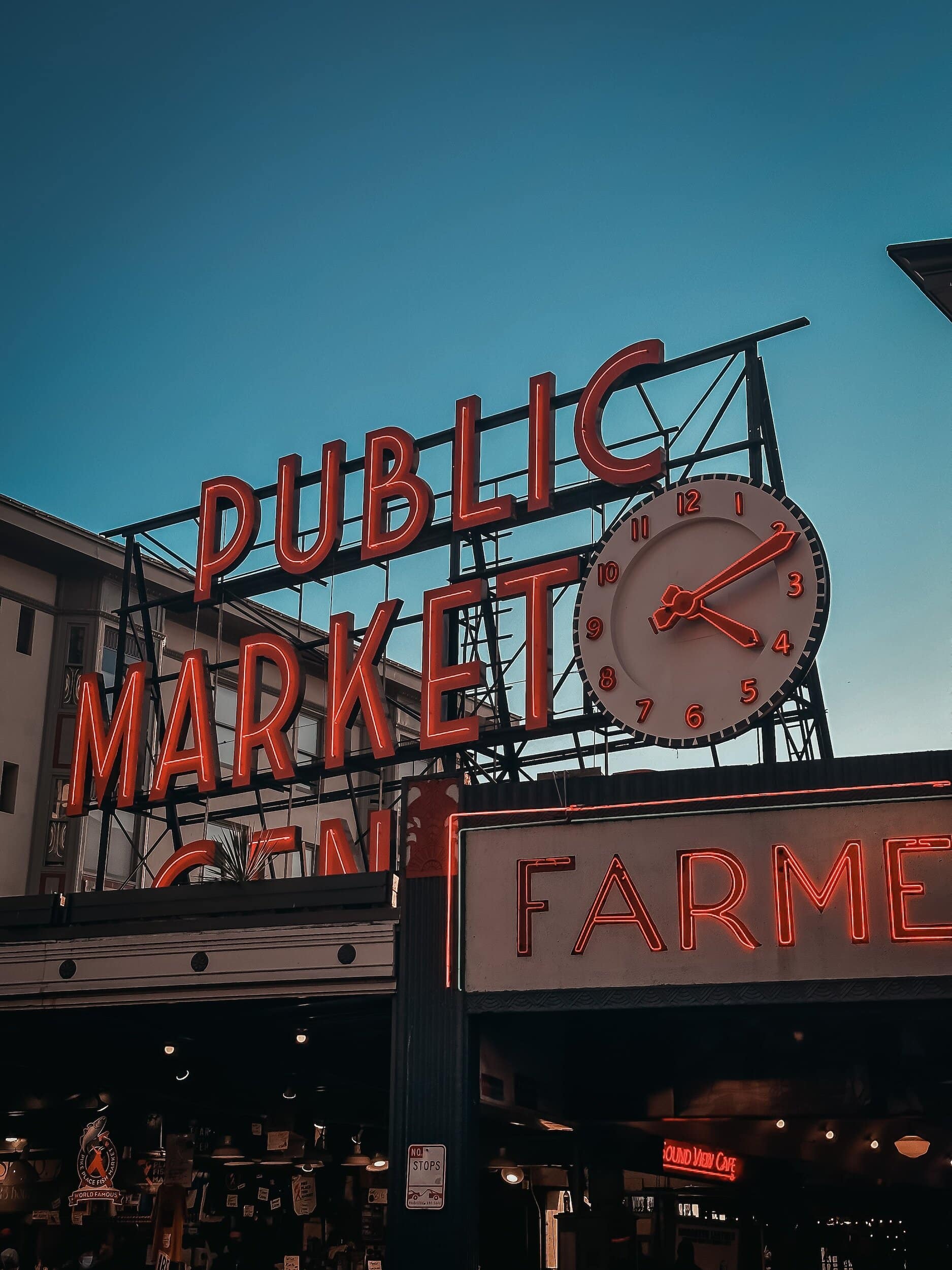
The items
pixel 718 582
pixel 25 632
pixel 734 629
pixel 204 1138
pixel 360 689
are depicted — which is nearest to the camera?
pixel 734 629

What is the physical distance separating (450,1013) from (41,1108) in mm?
10915

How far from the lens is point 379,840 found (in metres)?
33.6

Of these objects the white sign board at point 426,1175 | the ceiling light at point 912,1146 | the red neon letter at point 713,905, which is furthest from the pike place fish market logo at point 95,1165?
the ceiling light at point 912,1146

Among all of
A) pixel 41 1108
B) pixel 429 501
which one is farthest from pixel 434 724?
pixel 41 1108

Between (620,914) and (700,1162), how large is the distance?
11068mm

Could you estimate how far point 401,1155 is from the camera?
55.5 feet

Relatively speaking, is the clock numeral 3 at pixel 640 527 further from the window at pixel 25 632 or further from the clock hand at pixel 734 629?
the window at pixel 25 632

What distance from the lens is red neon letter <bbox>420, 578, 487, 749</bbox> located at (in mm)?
29797

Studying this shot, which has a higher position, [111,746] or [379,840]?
[111,746]

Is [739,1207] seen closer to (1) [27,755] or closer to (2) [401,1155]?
(2) [401,1155]

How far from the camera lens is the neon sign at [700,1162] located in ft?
81.1

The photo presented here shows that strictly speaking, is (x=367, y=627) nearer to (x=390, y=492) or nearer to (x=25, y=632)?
(x=390, y=492)

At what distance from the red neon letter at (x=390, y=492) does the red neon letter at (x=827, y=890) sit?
1730cm

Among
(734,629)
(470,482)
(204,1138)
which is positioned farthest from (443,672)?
(204,1138)
